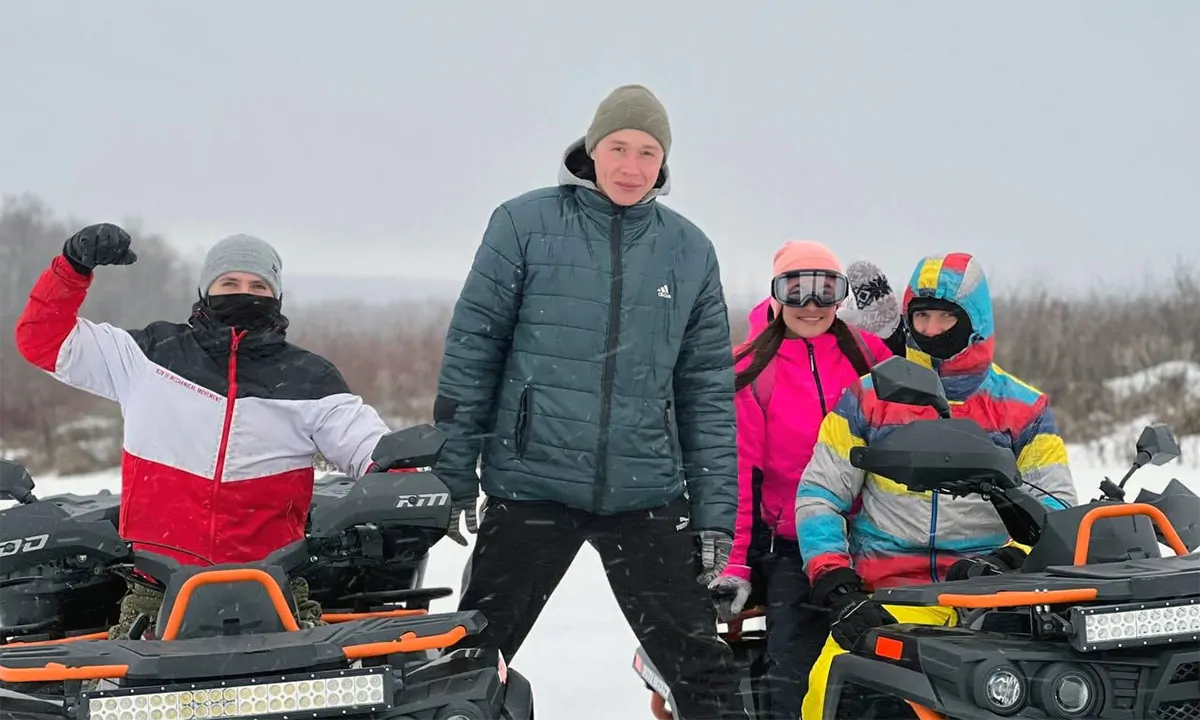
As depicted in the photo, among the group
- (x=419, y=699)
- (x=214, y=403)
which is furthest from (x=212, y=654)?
(x=214, y=403)

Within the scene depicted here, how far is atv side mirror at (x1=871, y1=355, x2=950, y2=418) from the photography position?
2510mm

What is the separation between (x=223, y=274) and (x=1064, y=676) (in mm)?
2300

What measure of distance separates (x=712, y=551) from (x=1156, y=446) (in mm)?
1205

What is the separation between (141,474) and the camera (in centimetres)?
307

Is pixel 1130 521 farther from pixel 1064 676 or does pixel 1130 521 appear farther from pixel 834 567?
pixel 834 567

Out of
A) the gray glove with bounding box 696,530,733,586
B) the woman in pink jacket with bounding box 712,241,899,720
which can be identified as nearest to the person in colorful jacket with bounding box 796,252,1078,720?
the gray glove with bounding box 696,530,733,586

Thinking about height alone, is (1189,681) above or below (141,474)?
below

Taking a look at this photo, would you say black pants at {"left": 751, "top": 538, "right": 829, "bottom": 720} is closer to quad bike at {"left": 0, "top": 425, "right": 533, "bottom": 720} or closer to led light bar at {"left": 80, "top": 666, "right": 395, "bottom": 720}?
quad bike at {"left": 0, "top": 425, "right": 533, "bottom": 720}

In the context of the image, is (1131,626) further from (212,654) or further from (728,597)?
(212,654)

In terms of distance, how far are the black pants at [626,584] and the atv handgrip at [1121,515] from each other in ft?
3.49

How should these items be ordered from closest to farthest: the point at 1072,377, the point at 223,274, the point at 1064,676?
the point at 1064,676
the point at 223,274
the point at 1072,377

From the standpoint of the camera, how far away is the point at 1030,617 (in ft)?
8.19

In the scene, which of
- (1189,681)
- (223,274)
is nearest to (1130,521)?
(1189,681)

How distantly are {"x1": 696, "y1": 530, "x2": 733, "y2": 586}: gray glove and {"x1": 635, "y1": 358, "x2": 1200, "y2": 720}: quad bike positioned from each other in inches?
22.8
